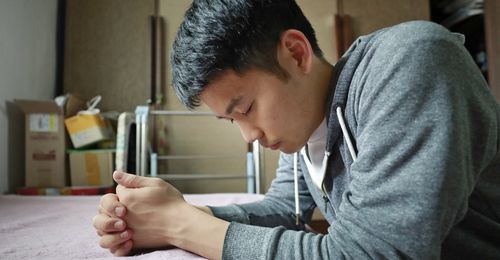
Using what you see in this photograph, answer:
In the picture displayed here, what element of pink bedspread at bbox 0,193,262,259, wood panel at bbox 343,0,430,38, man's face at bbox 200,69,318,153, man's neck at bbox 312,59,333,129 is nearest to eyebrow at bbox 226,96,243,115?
man's face at bbox 200,69,318,153

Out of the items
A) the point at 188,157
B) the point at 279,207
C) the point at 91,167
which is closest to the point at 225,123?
the point at 188,157

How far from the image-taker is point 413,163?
0.40 m

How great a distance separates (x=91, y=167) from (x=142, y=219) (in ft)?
5.29

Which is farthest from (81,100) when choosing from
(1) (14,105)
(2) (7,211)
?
(2) (7,211)

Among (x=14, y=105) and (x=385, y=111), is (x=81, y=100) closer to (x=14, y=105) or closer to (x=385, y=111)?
(x=14, y=105)

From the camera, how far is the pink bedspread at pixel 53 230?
642mm

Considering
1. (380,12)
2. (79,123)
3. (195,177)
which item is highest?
(380,12)

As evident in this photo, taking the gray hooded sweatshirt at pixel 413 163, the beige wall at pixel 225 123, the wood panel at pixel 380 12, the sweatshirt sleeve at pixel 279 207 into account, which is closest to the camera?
the gray hooded sweatshirt at pixel 413 163

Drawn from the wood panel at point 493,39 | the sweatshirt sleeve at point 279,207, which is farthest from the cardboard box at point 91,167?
the wood panel at point 493,39

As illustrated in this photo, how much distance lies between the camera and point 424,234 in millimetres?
389

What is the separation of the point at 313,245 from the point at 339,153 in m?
0.20

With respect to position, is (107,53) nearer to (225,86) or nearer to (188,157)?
(188,157)

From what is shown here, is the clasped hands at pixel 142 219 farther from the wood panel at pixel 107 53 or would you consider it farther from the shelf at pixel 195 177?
the wood panel at pixel 107 53

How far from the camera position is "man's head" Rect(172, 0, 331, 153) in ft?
1.81
